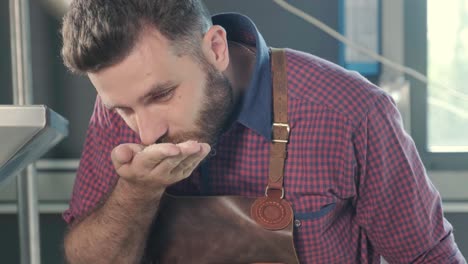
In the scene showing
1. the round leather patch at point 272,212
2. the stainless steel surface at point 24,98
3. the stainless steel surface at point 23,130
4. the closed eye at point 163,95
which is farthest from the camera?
the stainless steel surface at point 24,98

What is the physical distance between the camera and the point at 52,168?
1810mm

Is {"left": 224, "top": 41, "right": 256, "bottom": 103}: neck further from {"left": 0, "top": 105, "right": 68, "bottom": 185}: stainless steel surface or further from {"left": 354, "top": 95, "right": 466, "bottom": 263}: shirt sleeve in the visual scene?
{"left": 0, "top": 105, "right": 68, "bottom": 185}: stainless steel surface

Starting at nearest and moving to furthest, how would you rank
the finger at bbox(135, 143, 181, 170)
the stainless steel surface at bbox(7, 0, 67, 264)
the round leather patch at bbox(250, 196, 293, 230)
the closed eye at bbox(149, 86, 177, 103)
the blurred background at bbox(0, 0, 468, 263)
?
the finger at bbox(135, 143, 181, 170)
the closed eye at bbox(149, 86, 177, 103)
the round leather patch at bbox(250, 196, 293, 230)
the stainless steel surface at bbox(7, 0, 67, 264)
the blurred background at bbox(0, 0, 468, 263)

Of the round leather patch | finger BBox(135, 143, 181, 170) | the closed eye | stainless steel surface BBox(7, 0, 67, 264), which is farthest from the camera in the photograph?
stainless steel surface BBox(7, 0, 67, 264)

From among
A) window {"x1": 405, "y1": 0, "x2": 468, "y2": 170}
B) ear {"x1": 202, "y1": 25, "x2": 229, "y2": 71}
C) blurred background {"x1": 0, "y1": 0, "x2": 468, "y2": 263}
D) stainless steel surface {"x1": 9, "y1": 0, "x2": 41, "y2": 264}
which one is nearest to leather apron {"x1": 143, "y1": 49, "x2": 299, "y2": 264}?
ear {"x1": 202, "y1": 25, "x2": 229, "y2": 71}

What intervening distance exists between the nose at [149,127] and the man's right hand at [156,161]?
2cm

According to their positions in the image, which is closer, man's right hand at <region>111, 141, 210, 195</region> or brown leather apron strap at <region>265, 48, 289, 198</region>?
man's right hand at <region>111, 141, 210, 195</region>

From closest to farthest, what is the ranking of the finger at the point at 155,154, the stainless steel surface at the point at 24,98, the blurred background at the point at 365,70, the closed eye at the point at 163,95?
1. the finger at the point at 155,154
2. the closed eye at the point at 163,95
3. the stainless steel surface at the point at 24,98
4. the blurred background at the point at 365,70

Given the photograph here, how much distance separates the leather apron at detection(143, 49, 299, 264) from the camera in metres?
1.08

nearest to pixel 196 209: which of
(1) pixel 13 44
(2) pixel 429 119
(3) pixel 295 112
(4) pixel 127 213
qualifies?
(4) pixel 127 213

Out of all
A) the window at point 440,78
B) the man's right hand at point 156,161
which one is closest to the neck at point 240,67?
the man's right hand at point 156,161

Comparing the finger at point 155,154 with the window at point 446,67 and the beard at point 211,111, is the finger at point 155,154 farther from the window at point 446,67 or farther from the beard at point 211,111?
the window at point 446,67

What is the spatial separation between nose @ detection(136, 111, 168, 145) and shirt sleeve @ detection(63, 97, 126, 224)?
0.21 meters

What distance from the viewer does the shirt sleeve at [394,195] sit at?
111 cm
